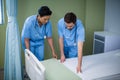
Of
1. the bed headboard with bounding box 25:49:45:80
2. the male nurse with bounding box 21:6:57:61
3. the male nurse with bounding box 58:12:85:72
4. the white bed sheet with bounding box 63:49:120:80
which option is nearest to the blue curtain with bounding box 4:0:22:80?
the male nurse with bounding box 21:6:57:61

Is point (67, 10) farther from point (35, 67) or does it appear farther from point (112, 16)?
point (35, 67)

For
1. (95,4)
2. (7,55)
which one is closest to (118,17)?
(95,4)

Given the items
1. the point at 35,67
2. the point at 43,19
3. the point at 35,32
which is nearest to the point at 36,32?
the point at 35,32

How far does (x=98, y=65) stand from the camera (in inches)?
102

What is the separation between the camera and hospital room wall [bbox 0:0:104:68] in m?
3.41

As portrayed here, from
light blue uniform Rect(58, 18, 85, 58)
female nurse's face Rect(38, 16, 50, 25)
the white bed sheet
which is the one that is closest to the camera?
the white bed sheet

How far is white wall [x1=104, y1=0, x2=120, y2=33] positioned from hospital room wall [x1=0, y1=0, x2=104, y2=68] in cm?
11

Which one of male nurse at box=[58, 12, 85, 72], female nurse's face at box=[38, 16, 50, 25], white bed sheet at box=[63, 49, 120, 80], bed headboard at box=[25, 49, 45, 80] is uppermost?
female nurse's face at box=[38, 16, 50, 25]

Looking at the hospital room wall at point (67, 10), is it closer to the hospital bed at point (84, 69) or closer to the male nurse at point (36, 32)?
the male nurse at point (36, 32)

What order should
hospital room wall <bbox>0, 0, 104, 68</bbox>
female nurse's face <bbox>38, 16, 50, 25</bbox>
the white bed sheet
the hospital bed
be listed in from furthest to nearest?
hospital room wall <bbox>0, 0, 104, 68</bbox> → female nurse's face <bbox>38, 16, 50, 25</bbox> → the white bed sheet → the hospital bed

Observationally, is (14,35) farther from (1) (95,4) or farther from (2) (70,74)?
(1) (95,4)

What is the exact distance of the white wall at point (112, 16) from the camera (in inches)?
145

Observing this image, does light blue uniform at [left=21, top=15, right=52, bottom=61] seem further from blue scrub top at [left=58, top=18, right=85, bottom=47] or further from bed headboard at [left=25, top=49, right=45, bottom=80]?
bed headboard at [left=25, top=49, right=45, bottom=80]

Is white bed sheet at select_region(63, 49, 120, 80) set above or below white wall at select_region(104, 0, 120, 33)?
below
